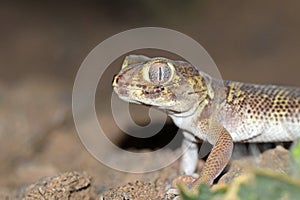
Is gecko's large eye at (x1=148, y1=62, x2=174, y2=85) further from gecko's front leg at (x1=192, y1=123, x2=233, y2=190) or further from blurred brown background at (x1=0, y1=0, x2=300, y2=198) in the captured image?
blurred brown background at (x1=0, y1=0, x2=300, y2=198)

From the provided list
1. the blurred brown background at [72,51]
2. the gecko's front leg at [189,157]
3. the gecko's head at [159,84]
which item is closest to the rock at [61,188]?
the gecko's head at [159,84]

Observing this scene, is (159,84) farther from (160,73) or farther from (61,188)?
(61,188)

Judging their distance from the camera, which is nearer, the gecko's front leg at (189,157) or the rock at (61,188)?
the rock at (61,188)

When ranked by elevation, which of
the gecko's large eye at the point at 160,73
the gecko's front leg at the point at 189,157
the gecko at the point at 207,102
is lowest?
the gecko's front leg at the point at 189,157

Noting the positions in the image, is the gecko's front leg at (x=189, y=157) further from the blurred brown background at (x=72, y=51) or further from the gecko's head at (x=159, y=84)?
the blurred brown background at (x=72, y=51)

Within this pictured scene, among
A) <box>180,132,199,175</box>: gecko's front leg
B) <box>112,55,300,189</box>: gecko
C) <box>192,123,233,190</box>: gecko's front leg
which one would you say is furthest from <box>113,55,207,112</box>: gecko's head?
<box>180,132,199,175</box>: gecko's front leg

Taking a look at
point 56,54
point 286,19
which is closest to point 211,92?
point 56,54
